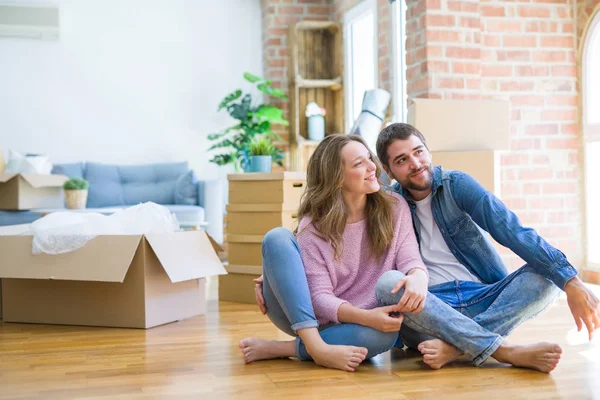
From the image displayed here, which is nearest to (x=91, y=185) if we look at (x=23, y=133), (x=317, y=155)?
(x=23, y=133)

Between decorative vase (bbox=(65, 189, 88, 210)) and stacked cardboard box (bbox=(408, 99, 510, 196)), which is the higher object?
stacked cardboard box (bbox=(408, 99, 510, 196))

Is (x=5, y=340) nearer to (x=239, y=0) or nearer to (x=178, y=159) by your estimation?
(x=178, y=159)

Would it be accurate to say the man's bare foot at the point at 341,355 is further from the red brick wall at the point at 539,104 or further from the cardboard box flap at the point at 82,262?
the red brick wall at the point at 539,104

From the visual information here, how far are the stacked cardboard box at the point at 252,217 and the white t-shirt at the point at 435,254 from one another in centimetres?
133

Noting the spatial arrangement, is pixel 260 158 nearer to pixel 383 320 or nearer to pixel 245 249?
pixel 245 249

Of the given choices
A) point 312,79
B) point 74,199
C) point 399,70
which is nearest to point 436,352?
point 399,70

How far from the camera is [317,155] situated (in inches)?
85.5

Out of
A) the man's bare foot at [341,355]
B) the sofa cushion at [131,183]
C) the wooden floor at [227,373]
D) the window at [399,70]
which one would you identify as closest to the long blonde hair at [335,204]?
the man's bare foot at [341,355]

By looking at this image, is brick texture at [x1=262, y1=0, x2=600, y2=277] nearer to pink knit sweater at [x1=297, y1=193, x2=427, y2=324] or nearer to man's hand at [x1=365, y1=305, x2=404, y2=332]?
pink knit sweater at [x1=297, y1=193, x2=427, y2=324]

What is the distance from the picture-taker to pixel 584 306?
5.98ft

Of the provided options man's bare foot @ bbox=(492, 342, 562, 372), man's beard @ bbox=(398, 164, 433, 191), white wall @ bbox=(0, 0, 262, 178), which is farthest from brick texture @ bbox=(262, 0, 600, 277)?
white wall @ bbox=(0, 0, 262, 178)

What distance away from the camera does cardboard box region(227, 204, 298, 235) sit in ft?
11.6

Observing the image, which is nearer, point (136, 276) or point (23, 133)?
point (136, 276)

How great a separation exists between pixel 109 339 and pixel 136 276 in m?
0.30
